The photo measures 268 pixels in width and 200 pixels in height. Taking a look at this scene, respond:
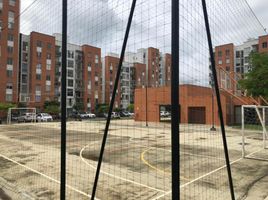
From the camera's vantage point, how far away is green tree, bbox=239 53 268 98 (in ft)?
85.4

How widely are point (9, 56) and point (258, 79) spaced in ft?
152

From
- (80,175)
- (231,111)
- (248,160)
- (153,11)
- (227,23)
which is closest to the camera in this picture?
(153,11)

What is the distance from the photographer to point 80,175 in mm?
8406

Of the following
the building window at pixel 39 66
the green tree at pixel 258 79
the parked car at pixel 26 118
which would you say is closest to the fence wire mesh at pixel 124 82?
the green tree at pixel 258 79

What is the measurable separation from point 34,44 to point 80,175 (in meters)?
50.6

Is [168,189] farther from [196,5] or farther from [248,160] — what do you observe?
[248,160]

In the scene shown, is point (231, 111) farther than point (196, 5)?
Yes

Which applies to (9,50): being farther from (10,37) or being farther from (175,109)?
(175,109)

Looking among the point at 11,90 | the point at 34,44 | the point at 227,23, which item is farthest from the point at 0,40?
the point at 227,23

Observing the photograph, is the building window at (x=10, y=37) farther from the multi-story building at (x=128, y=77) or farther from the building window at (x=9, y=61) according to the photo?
the multi-story building at (x=128, y=77)

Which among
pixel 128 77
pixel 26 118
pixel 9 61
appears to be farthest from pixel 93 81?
pixel 9 61

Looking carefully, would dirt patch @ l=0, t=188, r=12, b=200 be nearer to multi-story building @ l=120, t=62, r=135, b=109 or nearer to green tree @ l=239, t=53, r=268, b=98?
multi-story building @ l=120, t=62, r=135, b=109

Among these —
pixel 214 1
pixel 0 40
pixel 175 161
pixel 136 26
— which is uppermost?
pixel 0 40

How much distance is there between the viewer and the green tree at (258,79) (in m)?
26.0
